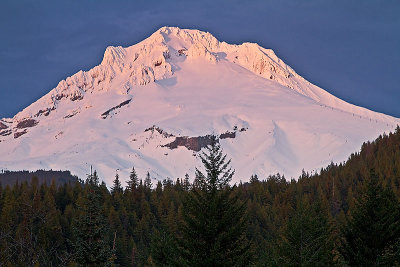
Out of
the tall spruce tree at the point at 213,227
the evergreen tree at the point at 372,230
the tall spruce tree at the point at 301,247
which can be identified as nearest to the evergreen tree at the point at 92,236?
the tall spruce tree at the point at 213,227

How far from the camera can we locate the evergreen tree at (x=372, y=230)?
1241 inches

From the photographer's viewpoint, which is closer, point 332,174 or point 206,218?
point 206,218

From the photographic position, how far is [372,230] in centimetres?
3206

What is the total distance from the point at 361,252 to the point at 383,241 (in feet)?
4.60

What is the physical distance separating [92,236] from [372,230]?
1554cm

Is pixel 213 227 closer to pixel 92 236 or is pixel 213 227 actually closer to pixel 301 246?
pixel 301 246

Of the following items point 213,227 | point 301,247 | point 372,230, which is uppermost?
point 372,230

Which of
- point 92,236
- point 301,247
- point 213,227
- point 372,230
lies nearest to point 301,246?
point 301,247

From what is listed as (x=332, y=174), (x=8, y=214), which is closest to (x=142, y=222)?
(x=8, y=214)

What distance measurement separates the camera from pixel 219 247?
25.5 m

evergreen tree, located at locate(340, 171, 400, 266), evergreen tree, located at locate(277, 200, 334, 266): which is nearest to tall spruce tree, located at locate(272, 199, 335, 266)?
evergreen tree, located at locate(277, 200, 334, 266)

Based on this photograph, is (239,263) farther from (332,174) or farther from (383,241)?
(332,174)

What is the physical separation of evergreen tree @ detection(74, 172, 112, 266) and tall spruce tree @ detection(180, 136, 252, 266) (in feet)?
12.5

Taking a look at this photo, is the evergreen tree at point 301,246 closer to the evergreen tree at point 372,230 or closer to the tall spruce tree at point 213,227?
the evergreen tree at point 372,230
